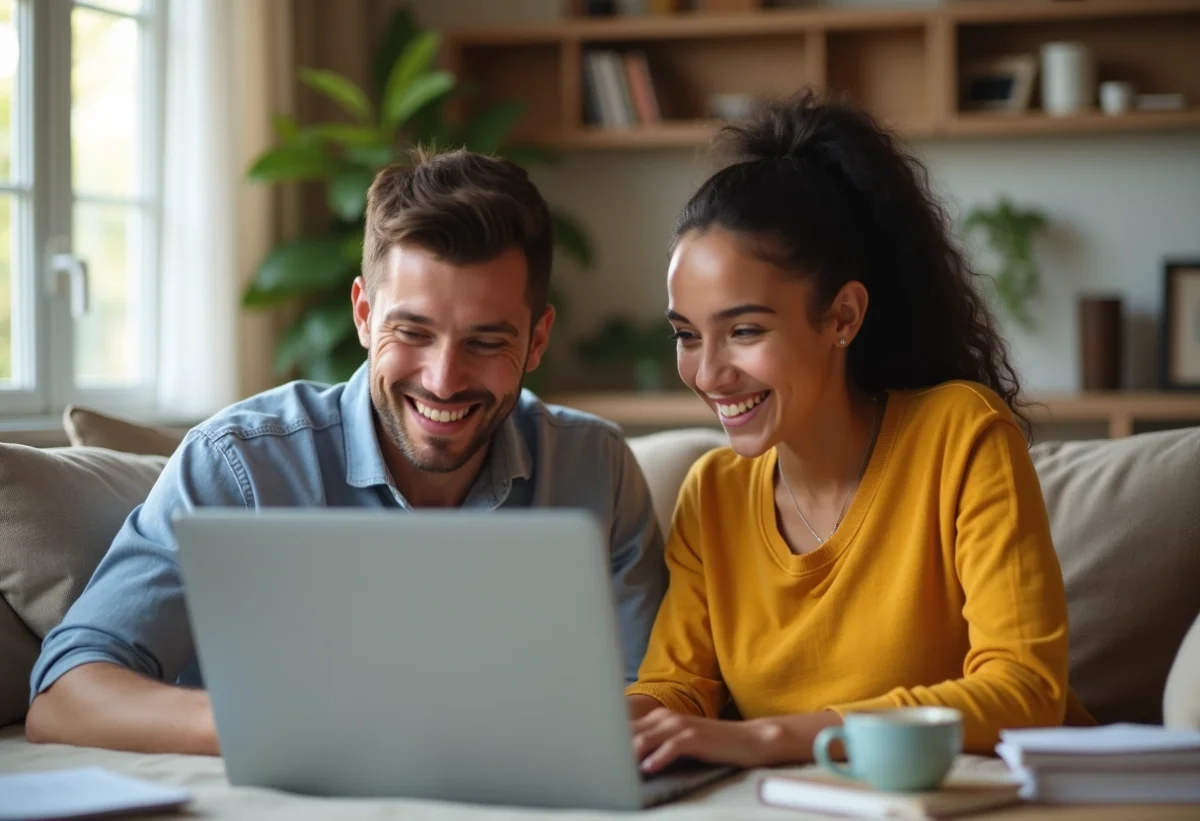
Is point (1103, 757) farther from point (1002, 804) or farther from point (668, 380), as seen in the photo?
point (668, 380)

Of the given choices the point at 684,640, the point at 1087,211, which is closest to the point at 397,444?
the point at 684,640

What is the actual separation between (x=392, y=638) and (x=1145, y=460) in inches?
51.6

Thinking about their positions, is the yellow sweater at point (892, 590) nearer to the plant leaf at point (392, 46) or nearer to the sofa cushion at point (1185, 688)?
the sofa cushion at point (1185, 688)

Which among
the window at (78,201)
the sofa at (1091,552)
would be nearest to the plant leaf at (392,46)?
the window at (78,201)

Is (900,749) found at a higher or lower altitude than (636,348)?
lower

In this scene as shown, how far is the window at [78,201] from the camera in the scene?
3.42m

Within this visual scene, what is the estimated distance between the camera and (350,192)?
12.0 ft

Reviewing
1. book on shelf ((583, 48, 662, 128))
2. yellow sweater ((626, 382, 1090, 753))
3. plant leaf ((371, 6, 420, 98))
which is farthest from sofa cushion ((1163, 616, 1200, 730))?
plant leaf ((371, 6, 420, 98))

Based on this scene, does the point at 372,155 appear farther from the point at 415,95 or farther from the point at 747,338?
the point at 747,338

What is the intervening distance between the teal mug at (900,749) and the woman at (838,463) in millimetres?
311

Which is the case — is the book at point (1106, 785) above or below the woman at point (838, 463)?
below

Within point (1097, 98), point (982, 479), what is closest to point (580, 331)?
point (1097, 98)

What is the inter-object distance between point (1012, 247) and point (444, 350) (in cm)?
291

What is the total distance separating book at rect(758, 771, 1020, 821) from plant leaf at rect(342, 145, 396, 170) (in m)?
2.75
